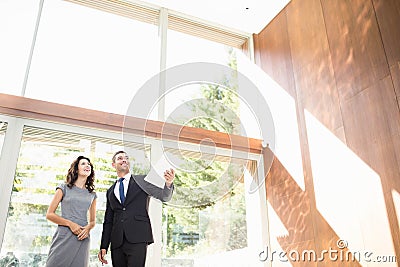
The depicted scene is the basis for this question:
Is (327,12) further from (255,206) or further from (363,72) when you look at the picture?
(255,206)

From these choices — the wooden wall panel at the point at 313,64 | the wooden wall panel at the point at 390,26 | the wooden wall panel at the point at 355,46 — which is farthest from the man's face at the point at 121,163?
the wooden wall panel at the point at 390,26

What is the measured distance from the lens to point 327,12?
3064 millimetres

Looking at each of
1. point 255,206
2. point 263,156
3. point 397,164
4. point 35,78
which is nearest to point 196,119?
point 263,156

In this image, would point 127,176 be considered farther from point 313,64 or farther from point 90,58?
point 313,64

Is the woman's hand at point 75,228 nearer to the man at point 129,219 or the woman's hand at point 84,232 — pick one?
the woman's hand at point 84,232

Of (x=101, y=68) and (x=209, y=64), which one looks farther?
(x=209, y=64)

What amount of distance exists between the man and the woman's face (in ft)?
0.70

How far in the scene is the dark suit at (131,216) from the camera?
96.6 inches

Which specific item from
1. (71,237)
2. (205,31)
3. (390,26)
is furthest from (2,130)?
(390,26)

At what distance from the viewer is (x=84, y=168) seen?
264 cm

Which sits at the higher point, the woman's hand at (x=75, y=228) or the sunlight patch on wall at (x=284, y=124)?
the sunlight patch on wall at (x=284, y=124)

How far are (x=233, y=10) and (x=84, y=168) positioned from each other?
7.81 feet

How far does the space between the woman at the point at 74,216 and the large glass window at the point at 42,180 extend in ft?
0.47

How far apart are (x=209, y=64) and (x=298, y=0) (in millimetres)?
1100
